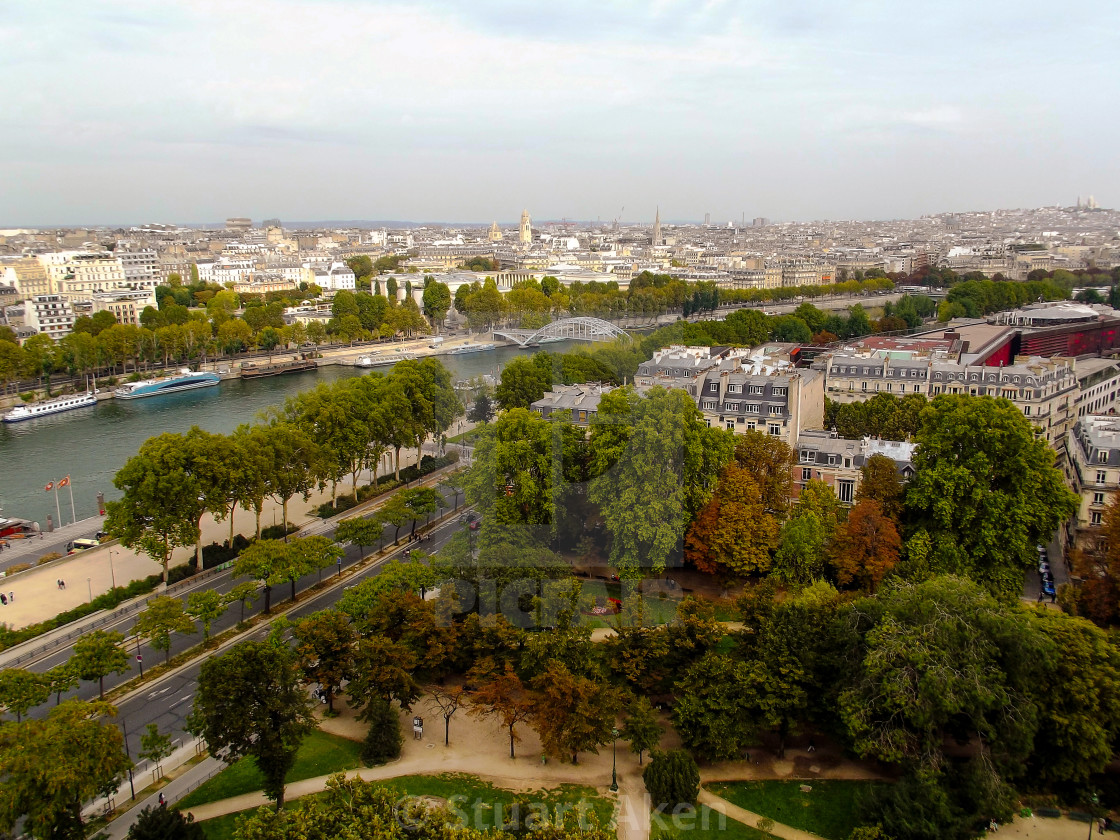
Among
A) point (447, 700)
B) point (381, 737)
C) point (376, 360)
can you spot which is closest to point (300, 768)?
point (381, 737)

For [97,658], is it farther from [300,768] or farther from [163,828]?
[163,828]

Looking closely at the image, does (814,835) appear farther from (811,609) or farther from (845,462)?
(845,462)

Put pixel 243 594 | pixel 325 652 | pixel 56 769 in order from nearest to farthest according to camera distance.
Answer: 1. pixel 56 769
2. pixel 325 652
3. pixel 243 594

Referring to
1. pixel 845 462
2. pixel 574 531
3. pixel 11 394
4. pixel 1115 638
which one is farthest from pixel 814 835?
pixel 11 394

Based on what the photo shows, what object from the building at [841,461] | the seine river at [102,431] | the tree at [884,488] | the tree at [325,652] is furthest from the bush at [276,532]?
the tree at [884,488]

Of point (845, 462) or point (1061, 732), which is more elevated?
point (845, 462)

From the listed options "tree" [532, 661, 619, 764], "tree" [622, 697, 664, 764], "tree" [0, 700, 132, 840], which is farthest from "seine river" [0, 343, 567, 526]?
"tree" [622, 697, 664, 764]
